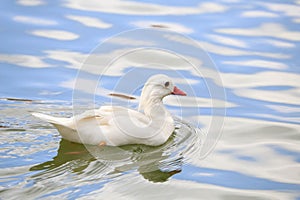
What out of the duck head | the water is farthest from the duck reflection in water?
the duck head

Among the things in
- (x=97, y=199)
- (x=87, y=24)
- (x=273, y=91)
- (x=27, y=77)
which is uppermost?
(x=87, y=24)

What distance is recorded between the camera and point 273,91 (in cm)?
1143

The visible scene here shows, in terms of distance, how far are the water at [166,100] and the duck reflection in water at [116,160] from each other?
15 millimetres

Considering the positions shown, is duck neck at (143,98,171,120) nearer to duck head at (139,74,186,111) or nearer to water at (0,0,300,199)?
duck head at (139,74,186,111)

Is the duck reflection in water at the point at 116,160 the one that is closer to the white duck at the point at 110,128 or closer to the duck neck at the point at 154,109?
the white duck at the point at 110,128

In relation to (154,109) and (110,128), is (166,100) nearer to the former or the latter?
(154,109)

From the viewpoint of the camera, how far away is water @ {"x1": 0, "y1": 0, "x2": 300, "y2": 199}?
8.01 metres

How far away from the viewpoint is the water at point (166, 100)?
801cm

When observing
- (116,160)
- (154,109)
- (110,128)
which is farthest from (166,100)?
(116,160)

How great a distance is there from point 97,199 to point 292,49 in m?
6.81

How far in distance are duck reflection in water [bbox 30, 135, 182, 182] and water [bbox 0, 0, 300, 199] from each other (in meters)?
0.01


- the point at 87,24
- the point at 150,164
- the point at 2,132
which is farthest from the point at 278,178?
the point at 87,24

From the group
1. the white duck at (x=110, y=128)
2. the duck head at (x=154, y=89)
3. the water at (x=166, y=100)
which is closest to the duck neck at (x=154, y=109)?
the duck head at (x=154, y=89)

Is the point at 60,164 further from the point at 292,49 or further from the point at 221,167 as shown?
the point at 292,49
